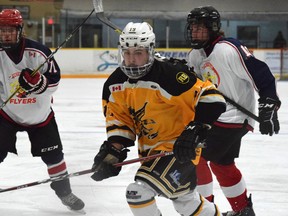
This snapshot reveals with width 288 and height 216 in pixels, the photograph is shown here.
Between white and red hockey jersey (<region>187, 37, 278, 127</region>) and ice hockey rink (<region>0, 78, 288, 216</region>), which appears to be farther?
ice hockey rink (<region>0, 78, 288, 216</region>)

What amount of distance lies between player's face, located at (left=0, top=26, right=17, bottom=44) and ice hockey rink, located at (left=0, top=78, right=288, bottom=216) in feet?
2.74

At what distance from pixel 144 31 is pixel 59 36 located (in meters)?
9.98

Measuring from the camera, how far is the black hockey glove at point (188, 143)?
6.52 feet

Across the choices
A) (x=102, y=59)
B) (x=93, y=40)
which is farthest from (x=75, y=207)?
(x=93, y=40)

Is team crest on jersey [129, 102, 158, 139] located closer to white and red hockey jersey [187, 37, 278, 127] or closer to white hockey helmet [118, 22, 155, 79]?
white hockey helmet [118, 22, 155, 79]

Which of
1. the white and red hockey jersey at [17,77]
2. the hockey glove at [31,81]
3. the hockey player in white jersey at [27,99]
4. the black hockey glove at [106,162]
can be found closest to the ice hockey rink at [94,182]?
the hockey player in white jersey at [27,99]

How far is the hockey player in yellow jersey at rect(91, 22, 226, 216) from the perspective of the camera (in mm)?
2055

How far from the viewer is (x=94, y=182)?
3.54 m

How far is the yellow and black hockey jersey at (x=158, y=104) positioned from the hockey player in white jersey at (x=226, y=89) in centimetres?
58

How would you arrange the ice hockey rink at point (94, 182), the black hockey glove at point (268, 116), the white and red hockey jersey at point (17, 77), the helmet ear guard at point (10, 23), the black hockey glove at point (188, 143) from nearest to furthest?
the black hockey glove at point (188, 143)
the black hockey glove at point (268, 116)
the helmet ear guard at point (10, 23)
the white and red hockey jersey at point (17, 77)
the ice hockey rink at point (94, 182)

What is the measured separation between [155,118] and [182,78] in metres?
0.18

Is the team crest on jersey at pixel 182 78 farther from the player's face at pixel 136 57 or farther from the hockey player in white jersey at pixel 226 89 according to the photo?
the hockey player in white jersey at pixel 226 89

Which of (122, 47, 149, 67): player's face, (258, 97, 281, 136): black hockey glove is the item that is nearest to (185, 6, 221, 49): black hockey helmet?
(258, 97, 281, 136): black hockey glove

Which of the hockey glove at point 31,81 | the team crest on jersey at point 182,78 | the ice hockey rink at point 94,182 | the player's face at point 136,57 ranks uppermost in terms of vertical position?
the player's face at point 136,57
